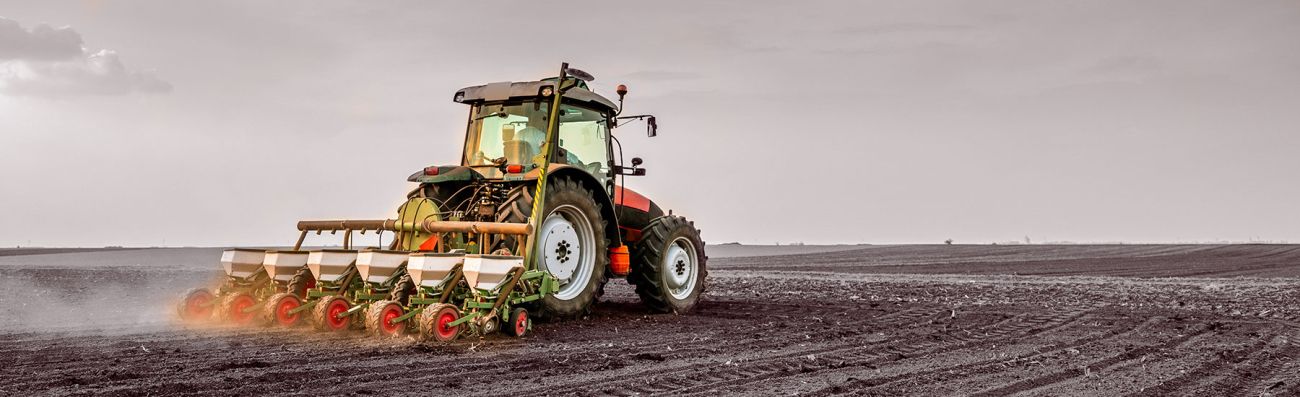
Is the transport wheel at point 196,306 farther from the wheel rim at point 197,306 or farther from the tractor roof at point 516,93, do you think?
the tractor roof at point 516,93

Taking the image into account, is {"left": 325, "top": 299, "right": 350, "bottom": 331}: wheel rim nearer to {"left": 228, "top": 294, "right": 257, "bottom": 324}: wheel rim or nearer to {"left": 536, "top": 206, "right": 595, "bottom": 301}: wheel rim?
{"left": 228, "top": 294, "right": 257, "bottom": 324}: wheel rim

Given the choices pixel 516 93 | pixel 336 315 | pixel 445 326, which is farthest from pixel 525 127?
pixel 445 326

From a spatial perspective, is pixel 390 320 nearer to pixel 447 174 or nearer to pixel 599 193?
pixel 447 174

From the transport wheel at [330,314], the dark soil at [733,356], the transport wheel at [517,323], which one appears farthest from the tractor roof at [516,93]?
the transport wheel at [330,314]

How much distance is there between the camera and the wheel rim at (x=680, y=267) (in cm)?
1065

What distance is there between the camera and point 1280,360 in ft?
24.1

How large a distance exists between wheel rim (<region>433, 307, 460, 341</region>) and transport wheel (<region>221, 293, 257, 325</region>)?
8.25 feet

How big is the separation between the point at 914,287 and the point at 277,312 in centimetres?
1171

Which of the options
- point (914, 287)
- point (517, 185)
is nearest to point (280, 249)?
point (517, 185)

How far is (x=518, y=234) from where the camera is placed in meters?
7.99

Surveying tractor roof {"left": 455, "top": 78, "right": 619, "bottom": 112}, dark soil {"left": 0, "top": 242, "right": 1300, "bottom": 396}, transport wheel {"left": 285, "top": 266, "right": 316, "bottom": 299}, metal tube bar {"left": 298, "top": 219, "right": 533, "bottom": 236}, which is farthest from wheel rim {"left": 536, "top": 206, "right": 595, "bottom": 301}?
transport wheel {"left": 285, "top": 266, "right": 316, "bottom": 299}

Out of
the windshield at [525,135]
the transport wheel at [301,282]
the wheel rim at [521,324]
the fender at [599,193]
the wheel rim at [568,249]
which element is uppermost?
the windshield at [525,135]

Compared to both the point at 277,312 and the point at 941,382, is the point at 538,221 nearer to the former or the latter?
the point at 277,312

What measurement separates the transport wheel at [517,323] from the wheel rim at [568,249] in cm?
86
